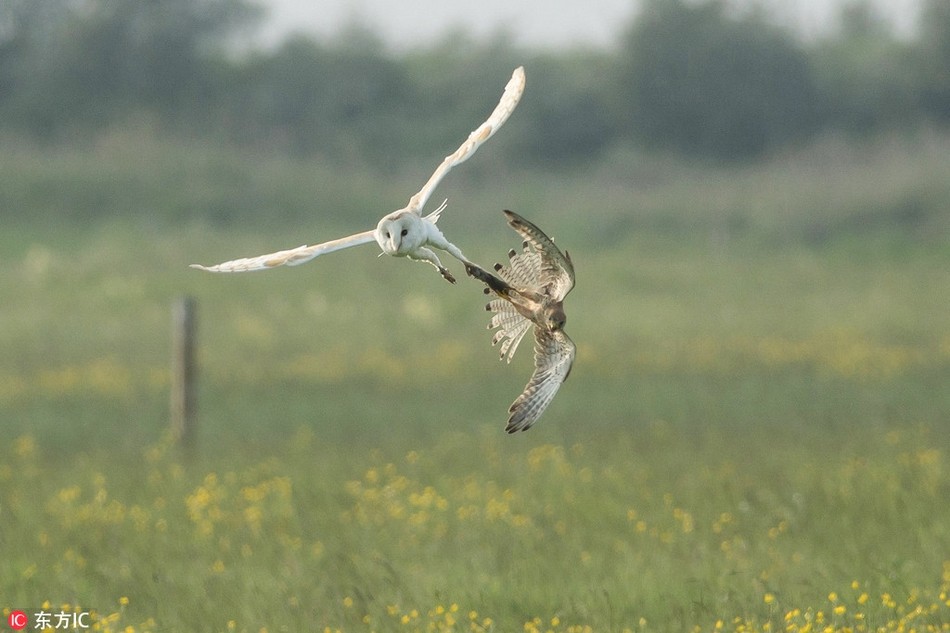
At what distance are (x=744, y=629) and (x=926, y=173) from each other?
36.9 m

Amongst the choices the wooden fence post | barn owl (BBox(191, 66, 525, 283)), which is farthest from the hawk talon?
the wooden fence post

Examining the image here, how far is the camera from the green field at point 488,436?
890cm

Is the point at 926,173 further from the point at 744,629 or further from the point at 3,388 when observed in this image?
the point at 744,629

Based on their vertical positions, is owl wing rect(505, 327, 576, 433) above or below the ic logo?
below

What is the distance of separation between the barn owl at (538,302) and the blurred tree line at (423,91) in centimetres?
4724

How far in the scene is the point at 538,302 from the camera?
5.08m

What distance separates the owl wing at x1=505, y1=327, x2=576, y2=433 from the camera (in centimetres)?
477

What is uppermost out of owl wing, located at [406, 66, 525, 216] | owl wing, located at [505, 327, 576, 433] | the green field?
the green field

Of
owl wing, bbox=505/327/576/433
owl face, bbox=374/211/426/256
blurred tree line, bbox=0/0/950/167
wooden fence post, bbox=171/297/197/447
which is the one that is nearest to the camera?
owl face, bbox=374/211/426/256

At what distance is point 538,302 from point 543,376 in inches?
10.6

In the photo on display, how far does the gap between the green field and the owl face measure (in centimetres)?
364

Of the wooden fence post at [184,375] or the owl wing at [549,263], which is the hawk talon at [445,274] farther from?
the wooden fence post at [184,375]

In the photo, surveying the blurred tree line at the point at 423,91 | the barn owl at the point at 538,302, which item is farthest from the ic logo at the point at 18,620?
the blurred tree line at the point at 423,91

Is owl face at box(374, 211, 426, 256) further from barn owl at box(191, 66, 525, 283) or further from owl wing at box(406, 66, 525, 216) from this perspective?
owl wing at box(406, 66, 525, 216)
